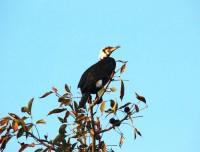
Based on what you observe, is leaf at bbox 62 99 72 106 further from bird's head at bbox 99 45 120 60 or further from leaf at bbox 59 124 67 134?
bird's head at bbox 99 45 120 60

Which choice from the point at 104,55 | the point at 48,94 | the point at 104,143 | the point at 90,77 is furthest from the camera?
the point at 104,55

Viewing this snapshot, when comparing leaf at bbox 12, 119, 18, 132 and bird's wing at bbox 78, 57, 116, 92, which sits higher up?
bird's wing at bbox 78, 57, 116, 92

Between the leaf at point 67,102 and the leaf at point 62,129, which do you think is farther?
the leaf at point 67,102

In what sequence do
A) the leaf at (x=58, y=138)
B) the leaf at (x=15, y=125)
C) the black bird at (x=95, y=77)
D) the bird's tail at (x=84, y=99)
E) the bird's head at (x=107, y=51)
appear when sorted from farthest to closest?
the bird's head at (x=107, y=51), the black bird at (x=95, y=77), the bird's tail at (x=84, y=99), the leaf at (x=58, y=138), the leaf at (x=15, y=125)

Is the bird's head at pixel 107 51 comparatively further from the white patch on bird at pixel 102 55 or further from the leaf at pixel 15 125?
the leaf at pixel 15 125

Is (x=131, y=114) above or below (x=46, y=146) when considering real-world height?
above

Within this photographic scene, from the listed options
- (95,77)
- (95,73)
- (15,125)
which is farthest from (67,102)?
(95,73)

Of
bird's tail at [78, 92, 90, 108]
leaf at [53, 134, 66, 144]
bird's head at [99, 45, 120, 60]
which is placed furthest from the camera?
bird's head at [99, 45, 120, 60]

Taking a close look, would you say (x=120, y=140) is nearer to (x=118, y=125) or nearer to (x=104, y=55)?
(x=118, y=125)

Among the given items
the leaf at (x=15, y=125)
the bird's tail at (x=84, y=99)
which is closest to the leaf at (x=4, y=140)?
the leaf at (x=15, y=125)

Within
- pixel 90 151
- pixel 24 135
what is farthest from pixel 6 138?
pixel 90 151

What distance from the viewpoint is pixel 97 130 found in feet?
11.4

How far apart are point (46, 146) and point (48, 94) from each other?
57 centimetres

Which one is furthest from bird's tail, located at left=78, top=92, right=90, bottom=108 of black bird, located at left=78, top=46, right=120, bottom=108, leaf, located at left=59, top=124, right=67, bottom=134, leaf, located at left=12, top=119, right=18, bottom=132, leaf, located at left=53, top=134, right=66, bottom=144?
leaf, located at left=12, top=119, right=18, bottom=132
